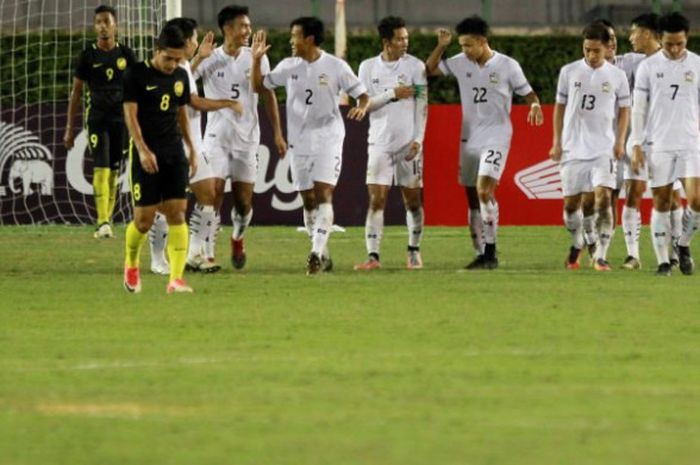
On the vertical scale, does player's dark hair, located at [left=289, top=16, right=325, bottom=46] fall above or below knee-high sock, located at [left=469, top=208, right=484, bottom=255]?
above

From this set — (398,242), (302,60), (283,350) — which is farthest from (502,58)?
(283,350)

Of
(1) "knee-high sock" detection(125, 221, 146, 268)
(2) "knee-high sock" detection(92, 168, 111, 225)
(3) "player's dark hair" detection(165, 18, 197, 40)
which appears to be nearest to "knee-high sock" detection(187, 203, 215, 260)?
(3) "player's dark hair" detection(165, 18, 197, 40)

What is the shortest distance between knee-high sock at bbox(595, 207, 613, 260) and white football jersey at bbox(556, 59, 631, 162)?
0.56m

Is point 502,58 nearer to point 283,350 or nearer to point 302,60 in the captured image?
point 302,60

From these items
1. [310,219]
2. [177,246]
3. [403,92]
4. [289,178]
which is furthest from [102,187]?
[177,246]

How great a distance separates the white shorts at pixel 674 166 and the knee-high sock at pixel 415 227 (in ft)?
8.50

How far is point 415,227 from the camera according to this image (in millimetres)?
18750

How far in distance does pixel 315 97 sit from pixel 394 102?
1184 mm

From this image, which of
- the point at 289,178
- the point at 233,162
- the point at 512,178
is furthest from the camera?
the point at 512,178

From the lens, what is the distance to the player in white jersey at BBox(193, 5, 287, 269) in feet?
59.7

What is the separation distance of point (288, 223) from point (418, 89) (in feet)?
26.2

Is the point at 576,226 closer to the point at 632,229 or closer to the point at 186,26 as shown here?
the point at 632,229

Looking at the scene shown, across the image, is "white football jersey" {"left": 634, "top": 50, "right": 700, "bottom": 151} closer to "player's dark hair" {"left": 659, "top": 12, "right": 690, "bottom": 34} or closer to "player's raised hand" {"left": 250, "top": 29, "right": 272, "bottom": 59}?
"player's dark hair" {"left": 659, "top": 12, "right": 690, "bottom": 34}

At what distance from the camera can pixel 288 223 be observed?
26562 millimetres
